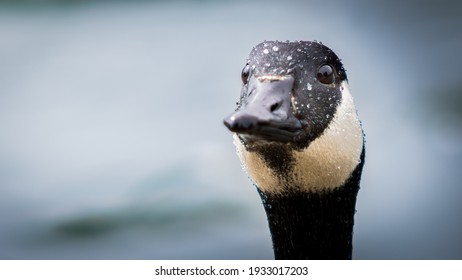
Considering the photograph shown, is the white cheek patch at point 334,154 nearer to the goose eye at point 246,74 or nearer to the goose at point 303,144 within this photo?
the goose at point 303,144

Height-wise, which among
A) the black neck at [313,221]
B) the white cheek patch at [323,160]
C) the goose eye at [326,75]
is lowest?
the black neck at [313,221]

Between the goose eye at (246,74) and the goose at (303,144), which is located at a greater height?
the goose eye at (246,74)

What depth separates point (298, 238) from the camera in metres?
1.08

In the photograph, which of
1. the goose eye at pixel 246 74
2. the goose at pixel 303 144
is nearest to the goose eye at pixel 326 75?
the goose at pixel 303 144

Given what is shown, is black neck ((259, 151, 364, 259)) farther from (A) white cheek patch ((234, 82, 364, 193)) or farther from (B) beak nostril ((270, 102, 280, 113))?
(B) beak nostril ((270, 102, 280, 113))

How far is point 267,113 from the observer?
32.7 inches

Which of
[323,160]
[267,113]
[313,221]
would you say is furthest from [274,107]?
[313,221]

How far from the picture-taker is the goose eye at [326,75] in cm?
99

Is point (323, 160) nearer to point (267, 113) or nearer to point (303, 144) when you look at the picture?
point (303, 144)

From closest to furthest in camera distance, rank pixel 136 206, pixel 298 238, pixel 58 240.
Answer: pixel 298 238 → pixel 58 240 → pixel 136 206

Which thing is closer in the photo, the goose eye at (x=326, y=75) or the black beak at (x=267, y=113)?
the black beak at (x=267, y=113)

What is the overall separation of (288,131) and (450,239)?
811 mm
